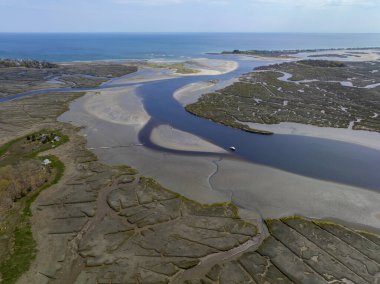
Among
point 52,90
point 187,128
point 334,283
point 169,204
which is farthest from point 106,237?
point 52,90

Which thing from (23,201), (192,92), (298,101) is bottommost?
(23,201)

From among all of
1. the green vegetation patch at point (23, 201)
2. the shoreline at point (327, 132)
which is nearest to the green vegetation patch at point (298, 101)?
the shoreline at point (327, 132)

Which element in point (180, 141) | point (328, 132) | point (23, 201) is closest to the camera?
point (23, 201)

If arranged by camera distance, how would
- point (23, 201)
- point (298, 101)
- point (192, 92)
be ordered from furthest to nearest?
point (192, 92) → point (298, 101) → point (23, 201)

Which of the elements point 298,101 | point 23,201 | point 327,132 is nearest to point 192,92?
point 298,101

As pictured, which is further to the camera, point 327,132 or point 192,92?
point 192,92

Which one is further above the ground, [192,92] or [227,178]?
[192,92]

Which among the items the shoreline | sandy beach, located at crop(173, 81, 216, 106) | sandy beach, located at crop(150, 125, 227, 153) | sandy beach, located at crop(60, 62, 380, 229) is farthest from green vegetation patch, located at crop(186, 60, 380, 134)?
sandy beach, located at crop(150, 125, 227, 153)

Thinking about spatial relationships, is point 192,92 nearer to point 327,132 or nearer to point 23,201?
point 327,132

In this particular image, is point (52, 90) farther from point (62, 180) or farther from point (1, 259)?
point (1, 259)

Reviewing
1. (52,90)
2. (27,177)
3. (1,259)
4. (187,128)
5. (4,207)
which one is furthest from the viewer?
(52,90)

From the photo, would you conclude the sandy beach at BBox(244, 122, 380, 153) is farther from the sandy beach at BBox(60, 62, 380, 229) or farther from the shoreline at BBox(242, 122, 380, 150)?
the sandy beach at BBox(60, 62, 380, 229)
